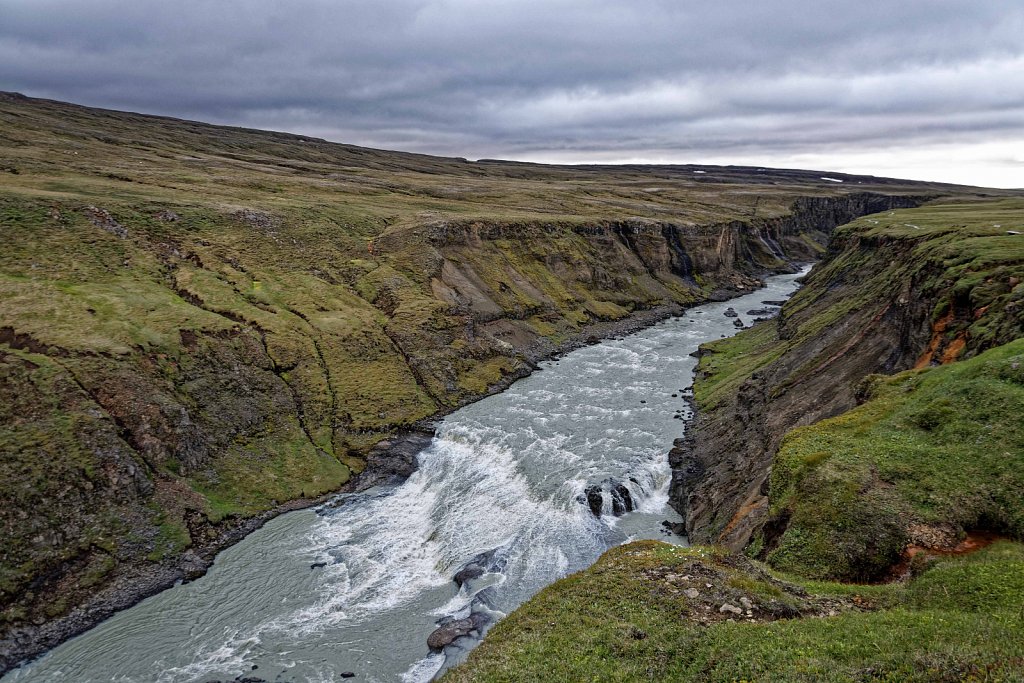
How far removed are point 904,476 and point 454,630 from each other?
2414 centimetres

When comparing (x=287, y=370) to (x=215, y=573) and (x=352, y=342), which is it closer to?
(x=352, y=342)

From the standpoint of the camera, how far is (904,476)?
88.9ft

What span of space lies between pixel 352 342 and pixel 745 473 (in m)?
44.7

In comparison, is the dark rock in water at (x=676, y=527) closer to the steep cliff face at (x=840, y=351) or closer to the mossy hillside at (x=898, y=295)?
the steep cliff face at (x=840, y=351)

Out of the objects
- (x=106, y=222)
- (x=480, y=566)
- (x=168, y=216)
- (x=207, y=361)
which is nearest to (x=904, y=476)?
(x=480, y=566)

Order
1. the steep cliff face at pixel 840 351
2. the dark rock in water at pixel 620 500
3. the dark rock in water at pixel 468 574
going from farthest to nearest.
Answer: the dark rock in water at pixel 620 500
the steep cliff face at pixel 840 351
the dark rock in water at pixel 468 574

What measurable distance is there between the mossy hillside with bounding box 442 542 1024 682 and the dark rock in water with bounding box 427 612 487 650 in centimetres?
916

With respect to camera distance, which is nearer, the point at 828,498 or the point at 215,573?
the point at 828,498

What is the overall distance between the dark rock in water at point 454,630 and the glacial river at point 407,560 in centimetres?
49

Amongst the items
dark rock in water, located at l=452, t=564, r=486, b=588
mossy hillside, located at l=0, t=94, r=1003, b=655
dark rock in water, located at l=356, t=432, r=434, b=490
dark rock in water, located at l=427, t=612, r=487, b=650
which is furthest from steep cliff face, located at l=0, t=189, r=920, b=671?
dark rock in water, located at l=427, t=612, r=487, b=650

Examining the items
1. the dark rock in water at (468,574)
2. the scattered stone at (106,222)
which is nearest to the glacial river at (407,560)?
the dark rock in water at (468,574)

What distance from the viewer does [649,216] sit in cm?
15538

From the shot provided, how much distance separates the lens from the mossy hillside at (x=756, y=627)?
15555 millimetres

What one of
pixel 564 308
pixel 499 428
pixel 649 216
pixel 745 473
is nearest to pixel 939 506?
pixel 745 473
